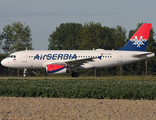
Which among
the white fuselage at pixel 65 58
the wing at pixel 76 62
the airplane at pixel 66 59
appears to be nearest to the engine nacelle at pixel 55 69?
the airplane at pixel 66 59

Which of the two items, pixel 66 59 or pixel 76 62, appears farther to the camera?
pixel 66 59

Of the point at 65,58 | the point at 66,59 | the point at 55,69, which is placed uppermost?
the point at 65,58

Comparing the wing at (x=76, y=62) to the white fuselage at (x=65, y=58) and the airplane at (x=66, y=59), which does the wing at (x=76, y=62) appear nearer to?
the airplane at (x=66, y=59)

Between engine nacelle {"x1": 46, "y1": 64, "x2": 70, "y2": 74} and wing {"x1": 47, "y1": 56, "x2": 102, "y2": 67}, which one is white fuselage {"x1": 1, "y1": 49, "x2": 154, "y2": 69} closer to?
wing {"x1": 47, "y1": 56, "x2": 102, "y2": 67}

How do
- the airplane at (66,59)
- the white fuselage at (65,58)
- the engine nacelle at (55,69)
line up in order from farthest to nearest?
the white fuselage at (65,58), the airplane at (66,59), the engine nacelle at (55,69)

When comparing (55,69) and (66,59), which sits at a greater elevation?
(66,59)

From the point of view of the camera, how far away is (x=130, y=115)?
9.92 m

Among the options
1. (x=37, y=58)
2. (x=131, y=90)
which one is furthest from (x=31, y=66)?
(x=131, y=90)

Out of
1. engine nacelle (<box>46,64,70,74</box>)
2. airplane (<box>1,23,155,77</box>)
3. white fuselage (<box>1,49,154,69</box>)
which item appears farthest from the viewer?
white fuselage (<box>1,49,154,69</box>)

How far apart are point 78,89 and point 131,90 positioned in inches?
130

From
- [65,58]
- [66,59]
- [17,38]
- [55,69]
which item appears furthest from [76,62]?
[17,38]

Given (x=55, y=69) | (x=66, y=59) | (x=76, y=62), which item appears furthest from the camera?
(x=66, y=59)

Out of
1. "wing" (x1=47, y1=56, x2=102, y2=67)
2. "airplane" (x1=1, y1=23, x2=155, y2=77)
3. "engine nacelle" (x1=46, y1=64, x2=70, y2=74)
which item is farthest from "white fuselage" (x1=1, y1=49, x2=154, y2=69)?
"engine nacelle" (x1=46, y1=64, x2=70, y2=74)

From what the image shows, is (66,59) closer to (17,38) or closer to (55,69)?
(55,69)
